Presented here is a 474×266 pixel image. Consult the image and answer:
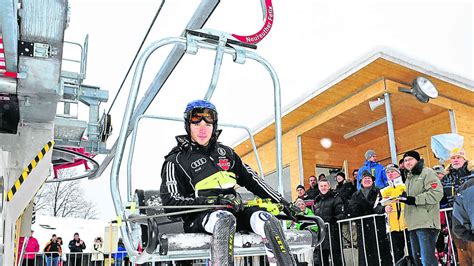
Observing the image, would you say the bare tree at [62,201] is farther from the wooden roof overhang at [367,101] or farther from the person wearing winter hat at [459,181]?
the person wearing winter hat at [459,181]

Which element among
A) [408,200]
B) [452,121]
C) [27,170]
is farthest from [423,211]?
[452,121]

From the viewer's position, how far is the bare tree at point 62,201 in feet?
150

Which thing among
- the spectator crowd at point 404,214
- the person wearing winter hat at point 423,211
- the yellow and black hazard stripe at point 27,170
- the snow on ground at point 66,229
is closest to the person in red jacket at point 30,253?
the yellow and black hazard stripe at point 27,170

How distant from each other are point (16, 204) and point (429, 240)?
5.07 meters

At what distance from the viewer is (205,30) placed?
140 inches

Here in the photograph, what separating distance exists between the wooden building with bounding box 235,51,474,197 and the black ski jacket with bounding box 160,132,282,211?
21.5 ft

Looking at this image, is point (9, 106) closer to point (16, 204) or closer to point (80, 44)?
point (16, 204)

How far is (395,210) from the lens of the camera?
6.43 m

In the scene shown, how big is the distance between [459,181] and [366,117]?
17.7 ft

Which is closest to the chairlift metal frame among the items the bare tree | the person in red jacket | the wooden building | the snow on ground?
the wooden building

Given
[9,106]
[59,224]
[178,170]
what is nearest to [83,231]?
[59,224]

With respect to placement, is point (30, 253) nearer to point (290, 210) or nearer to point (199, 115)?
point (199, 115)

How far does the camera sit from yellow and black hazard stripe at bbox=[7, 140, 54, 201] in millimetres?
5480

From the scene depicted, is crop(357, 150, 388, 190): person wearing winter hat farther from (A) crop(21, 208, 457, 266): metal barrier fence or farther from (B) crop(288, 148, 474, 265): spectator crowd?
(A) crop(21, 208, 457, 266): metal barrier fence
